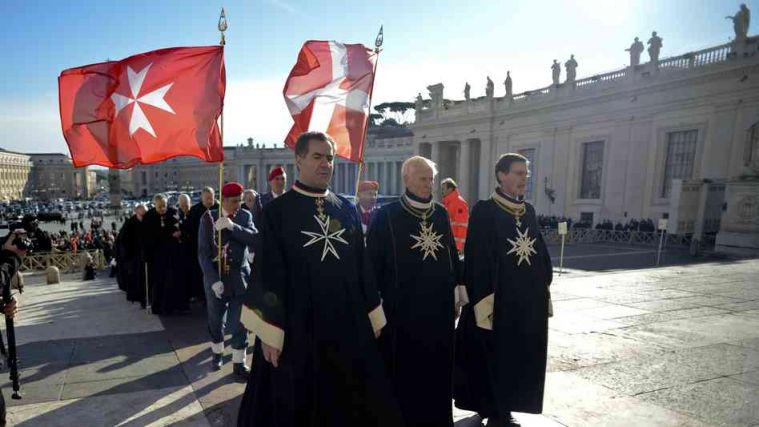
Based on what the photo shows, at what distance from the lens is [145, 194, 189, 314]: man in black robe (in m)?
7.35

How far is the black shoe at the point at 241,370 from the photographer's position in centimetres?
466

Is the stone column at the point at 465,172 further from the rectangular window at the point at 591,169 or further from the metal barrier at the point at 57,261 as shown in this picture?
the metal barrier at the point at 57,261

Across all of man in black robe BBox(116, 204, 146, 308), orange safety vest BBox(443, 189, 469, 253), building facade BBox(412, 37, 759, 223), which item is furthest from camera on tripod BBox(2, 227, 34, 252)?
building facade BBox(412, 37, 759, 223)

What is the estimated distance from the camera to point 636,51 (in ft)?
98.4

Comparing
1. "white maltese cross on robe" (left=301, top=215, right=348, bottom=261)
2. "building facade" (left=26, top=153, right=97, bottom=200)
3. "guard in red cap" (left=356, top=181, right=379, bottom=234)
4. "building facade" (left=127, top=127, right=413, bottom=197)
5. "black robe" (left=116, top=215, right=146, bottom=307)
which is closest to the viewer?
"white maltese cross on robe" (left=301, top=215, right=348, bottom=261)

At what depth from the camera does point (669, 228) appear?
20.4 metres

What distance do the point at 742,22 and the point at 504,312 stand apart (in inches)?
1149

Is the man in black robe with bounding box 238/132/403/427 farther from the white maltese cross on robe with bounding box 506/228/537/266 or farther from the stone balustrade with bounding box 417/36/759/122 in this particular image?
the stone balustrade with bounding box 417/36/759/122

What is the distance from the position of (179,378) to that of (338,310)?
2672 mm

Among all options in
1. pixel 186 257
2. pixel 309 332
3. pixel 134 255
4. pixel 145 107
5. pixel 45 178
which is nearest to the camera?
pixel 309 332

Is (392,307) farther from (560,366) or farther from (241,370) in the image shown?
(560,366)

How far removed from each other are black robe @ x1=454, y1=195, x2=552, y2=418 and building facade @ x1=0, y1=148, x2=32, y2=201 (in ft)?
529

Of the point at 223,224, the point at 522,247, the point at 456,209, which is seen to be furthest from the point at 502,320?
the point at 456,209

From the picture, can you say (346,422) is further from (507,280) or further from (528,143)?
(528,143)
